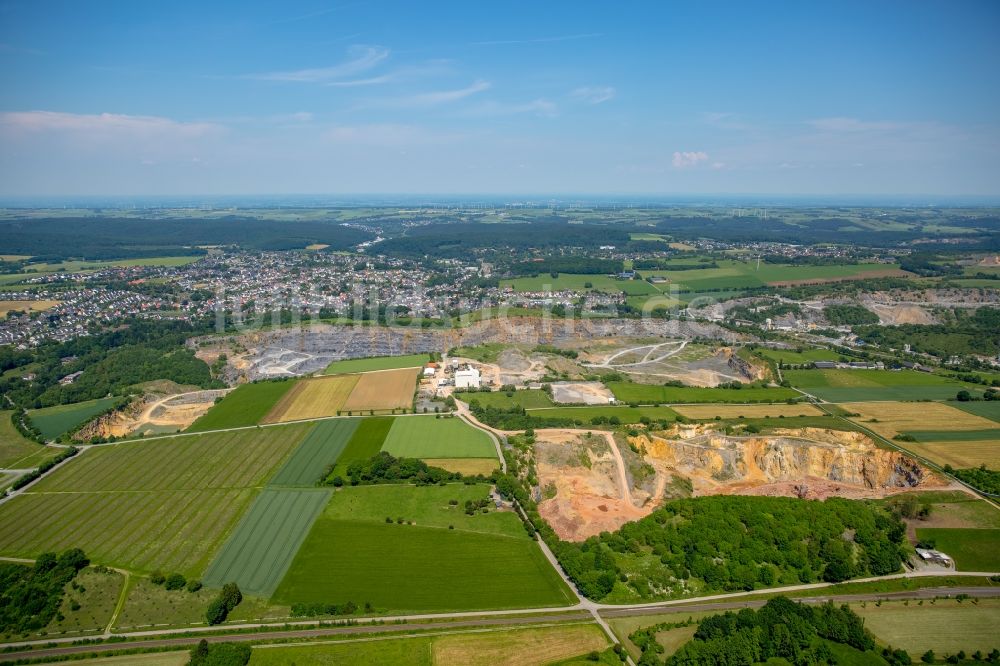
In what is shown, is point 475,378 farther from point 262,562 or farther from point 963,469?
point 963,469

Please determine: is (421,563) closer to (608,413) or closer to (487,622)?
(487,622)

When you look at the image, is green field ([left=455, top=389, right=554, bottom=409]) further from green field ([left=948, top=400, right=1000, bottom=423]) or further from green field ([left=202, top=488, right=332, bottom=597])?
green field ([left=948, top=400, right=1000, bottom=423])

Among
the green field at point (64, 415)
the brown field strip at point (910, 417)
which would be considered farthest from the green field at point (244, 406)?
the brown field strip at point (910, 417)

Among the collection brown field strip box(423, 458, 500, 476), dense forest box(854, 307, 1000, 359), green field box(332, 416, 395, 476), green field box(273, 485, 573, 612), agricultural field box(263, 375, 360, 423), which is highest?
dense forest box(854, 307, 1000, 359)

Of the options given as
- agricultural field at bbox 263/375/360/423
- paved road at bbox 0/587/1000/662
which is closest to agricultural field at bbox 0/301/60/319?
agricultural field at bbox 263/375/360/423

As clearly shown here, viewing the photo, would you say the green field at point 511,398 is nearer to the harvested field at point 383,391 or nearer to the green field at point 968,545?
the harvested field at point 383,391

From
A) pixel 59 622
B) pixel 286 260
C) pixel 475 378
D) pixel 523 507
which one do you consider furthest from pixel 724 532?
pixel 286 260
